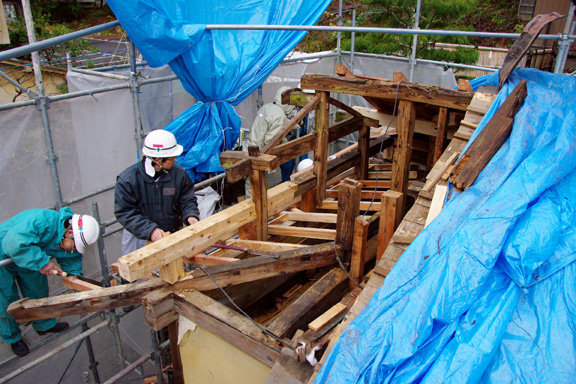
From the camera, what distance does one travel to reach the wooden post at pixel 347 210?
406cm

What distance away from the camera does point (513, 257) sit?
253 centimetres

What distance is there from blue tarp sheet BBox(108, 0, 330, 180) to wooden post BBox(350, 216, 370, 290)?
337 cm

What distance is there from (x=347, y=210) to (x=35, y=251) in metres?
2.96

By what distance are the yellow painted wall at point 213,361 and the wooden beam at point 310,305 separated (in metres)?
0.36

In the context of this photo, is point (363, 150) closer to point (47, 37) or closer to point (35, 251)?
point (35, 251)

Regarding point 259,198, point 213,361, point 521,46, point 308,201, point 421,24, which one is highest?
point 421,24

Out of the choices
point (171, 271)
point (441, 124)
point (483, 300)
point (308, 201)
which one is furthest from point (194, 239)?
point (441, 124)

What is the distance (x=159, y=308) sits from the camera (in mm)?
3844

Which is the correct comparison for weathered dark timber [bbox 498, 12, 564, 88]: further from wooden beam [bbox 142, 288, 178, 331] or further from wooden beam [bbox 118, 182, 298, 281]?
wooden beam [bbox 142, 288, 178, 331]

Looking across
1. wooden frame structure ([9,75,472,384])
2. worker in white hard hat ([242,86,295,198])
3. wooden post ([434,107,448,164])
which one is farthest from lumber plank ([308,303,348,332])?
worker in white hard hat ([242,86,295,198])

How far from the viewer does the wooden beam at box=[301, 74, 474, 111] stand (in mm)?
4480

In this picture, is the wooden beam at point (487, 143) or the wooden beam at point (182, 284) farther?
the wooden beam at point (182, 284)

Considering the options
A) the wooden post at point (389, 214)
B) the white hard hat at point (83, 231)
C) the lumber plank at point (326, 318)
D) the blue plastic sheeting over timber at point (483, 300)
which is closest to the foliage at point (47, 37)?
the white hard hat at point (83, 231)

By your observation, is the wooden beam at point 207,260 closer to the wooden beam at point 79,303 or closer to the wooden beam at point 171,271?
the wooden beam at point 171,271
